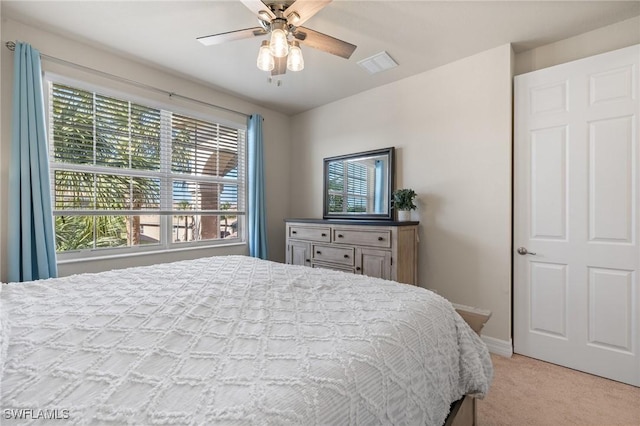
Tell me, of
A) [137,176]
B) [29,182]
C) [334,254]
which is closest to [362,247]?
[334,254]

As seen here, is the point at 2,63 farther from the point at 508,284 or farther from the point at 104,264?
the point at 508,284

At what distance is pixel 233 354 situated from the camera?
78cm

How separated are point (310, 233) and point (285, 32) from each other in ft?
6.83

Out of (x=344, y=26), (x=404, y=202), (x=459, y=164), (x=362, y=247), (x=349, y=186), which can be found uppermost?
(x=344, y=26)

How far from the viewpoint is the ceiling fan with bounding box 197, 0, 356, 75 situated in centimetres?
154

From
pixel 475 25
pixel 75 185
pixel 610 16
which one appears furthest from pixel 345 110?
pixel 75 185

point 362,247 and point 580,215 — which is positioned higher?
point 580,215

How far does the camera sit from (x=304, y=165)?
4.04m

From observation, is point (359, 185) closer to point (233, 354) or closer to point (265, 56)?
point (265, 56)

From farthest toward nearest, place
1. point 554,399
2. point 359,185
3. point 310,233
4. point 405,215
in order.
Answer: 1. point 359,185
2. point 310,233
3. point 405,215
4. point 554,399

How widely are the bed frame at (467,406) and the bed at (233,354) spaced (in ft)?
0.37

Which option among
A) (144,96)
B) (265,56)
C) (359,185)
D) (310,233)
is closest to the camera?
(265,56)

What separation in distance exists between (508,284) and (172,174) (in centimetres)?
341

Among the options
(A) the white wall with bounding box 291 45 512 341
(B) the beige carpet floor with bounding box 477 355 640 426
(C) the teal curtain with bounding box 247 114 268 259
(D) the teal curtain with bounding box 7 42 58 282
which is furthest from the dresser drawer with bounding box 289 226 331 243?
(D) the teal curtain with bounding box 7 42 58 282
